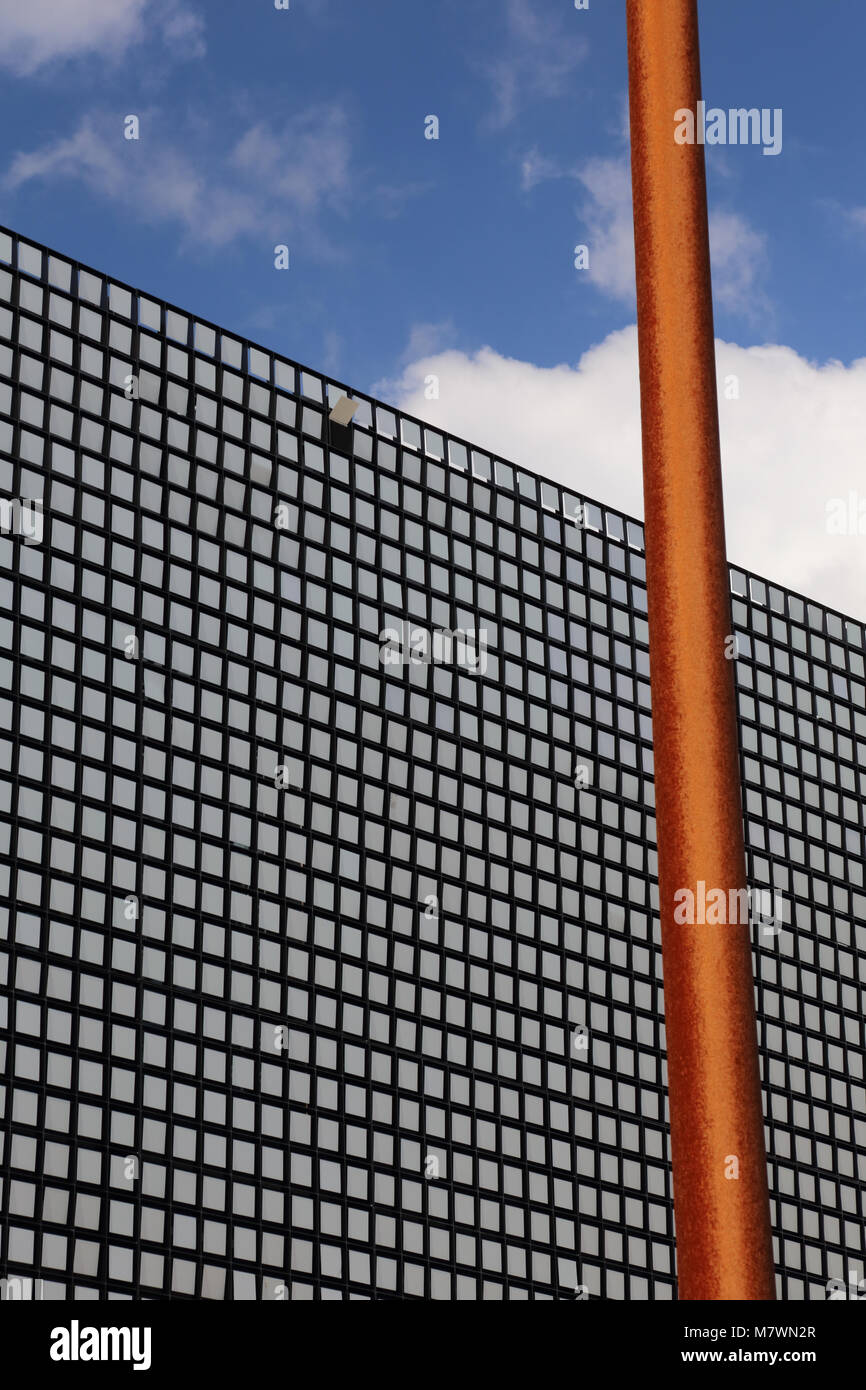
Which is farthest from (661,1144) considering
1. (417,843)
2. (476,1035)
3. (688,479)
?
(688,479)

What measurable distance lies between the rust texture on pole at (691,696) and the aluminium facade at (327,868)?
52.0m

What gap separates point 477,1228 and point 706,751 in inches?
2585

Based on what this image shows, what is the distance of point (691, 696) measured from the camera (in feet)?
71.6

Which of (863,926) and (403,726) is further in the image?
(863,926)

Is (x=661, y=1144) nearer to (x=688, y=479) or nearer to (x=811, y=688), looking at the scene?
(x=811, y=688)

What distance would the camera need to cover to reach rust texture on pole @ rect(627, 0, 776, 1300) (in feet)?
67.2

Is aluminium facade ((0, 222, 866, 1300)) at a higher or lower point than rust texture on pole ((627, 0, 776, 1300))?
higher

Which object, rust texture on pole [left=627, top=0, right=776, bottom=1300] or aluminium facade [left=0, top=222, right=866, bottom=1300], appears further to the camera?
aluminium facade [left=0, top=222, right=866, bottom=1300]

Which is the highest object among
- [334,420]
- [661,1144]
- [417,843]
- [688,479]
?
[334,420]

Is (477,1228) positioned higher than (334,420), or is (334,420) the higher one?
(334,420)

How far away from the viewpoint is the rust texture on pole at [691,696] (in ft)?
67.2

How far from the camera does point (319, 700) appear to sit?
88.2 m

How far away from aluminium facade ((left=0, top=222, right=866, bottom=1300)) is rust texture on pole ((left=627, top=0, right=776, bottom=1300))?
171 feet

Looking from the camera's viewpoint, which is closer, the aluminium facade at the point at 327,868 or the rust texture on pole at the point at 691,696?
the rust texture on pole at the point at 691,696
